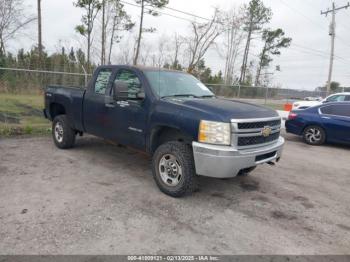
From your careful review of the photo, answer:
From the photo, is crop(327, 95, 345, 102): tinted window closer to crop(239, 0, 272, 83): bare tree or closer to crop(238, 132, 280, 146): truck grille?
crop(238, 132, 280, 146): truck grille

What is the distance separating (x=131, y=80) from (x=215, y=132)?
2024 mm

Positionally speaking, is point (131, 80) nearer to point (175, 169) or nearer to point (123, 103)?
point (123, 103)

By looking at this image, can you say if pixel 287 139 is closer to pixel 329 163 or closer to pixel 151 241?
pixel 329 163

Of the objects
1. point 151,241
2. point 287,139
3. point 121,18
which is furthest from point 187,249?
point 121,18

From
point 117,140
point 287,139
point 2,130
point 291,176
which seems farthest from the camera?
point 287,139

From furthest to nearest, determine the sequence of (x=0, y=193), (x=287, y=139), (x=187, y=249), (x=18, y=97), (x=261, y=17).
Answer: (x=261, y=17), (x=18, y=97), (x=287, y=139), (x=0, y=193), (x=187, y=249)

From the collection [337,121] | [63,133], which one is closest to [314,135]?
[337,121]

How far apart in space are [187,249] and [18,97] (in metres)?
11.6

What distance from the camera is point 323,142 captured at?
29.5 feet

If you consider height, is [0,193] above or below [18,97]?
below

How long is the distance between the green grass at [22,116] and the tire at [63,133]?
6.11 feet

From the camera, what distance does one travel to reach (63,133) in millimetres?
6562

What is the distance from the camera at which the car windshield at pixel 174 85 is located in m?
4.88

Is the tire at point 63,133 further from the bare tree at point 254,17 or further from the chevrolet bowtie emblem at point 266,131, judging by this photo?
the bare tree at point 254,17
